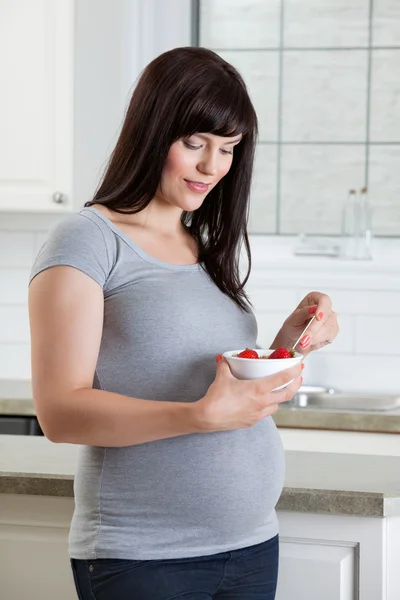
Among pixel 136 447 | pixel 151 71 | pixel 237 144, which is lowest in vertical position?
pixel 136 447

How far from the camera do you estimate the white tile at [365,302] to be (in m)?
3.15

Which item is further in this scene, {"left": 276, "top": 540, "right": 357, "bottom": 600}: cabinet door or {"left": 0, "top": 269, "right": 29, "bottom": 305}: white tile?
{"left": 0, "top": 269, "right": 29, "bottom": 305}: white tile

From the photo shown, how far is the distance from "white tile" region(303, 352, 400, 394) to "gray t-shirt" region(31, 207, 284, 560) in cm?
185

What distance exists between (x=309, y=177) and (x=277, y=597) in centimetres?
214

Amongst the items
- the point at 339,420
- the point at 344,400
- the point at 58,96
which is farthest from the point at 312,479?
the point at 58,96

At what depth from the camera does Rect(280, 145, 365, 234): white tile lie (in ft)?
11.2

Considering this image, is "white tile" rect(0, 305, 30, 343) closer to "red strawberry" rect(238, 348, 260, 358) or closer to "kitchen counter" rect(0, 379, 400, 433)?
"kitchen counter" rect(0, 379, 400, 433)

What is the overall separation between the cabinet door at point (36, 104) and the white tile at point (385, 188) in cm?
111

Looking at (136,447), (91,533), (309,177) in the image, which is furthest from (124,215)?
(309,177)

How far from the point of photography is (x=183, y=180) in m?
1.39

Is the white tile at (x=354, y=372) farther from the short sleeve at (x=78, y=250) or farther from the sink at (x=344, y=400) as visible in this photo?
the short sleeve at (x=78, y=250)

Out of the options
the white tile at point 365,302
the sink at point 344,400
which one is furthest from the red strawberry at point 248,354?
the white tile at point 365,302

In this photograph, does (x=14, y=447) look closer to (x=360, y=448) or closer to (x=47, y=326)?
(x=47, y=326)

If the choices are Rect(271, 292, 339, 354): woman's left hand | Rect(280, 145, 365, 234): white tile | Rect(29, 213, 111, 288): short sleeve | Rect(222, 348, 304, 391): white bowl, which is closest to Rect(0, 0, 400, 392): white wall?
Rect(280, 145, 365, 234): white tile
